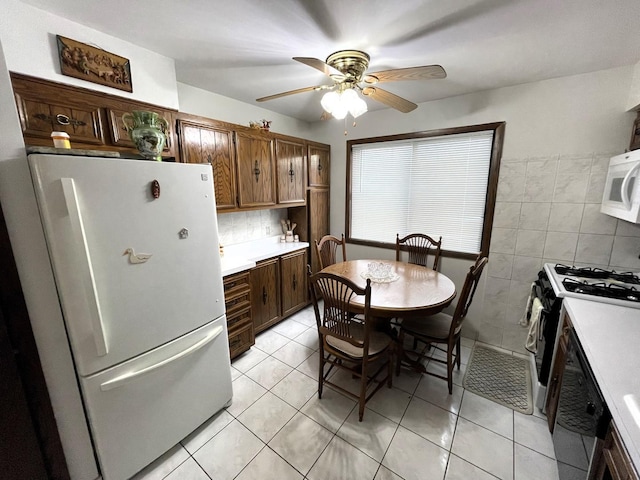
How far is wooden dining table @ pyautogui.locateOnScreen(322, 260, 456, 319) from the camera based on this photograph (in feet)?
5.42

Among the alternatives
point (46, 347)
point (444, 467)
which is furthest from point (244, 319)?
point (444, 467)

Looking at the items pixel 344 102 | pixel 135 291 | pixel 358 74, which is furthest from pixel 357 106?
pixel 135 291

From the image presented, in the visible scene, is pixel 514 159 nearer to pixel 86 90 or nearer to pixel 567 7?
pixel 567 7

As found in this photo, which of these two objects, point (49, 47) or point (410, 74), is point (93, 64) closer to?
point (49, 47)

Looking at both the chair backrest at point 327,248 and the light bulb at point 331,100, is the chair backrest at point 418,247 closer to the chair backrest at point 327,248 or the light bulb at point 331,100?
the chair backrest at point 327,248

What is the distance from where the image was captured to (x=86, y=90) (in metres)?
1.47

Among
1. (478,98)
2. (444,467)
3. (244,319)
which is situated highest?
(478,98)

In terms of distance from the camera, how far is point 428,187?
2.81 m

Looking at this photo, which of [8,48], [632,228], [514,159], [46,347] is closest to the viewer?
[46,347]

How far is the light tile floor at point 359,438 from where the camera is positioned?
140 centimetres

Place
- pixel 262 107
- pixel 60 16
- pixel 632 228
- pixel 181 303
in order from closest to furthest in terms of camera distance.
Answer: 1. pixel 60 16
2. pixel 181 303
3. pixel 632 228
4. pixel 262 107

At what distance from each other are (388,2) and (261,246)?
241 cm

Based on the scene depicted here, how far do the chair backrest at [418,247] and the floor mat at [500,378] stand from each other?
3.14 ft

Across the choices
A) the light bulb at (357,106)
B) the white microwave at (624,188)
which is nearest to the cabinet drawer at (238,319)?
the light bulb at (357,106)
